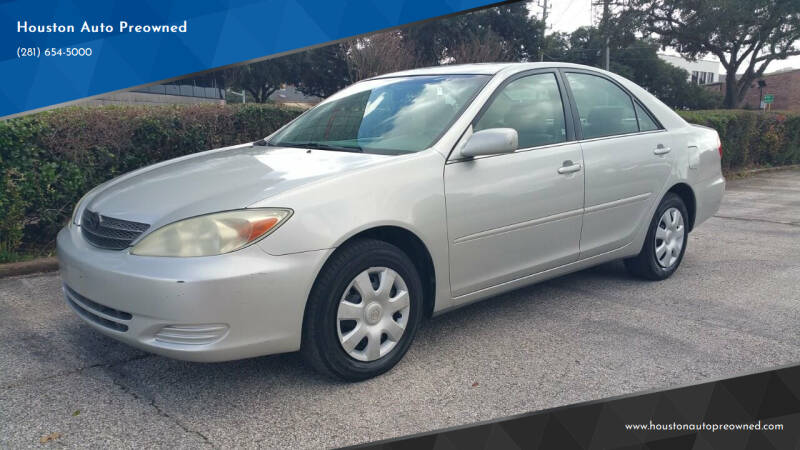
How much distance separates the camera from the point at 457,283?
3635 mm

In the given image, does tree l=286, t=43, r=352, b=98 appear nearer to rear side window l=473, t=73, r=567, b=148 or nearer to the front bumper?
rear side window l=473, t=73, r=567, b=148

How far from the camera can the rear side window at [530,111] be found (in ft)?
13.0

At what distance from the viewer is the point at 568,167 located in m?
4.16

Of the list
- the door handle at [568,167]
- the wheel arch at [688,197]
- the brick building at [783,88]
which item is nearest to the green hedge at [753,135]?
the wheel arch at [688,197]

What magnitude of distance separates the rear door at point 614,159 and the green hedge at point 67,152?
150 inches

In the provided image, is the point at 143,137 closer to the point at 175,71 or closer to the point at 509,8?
the point at 175,71

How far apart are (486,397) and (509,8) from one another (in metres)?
30.3

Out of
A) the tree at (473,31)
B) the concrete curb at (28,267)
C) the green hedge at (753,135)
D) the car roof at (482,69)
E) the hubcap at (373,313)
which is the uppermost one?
the tree at (473,31)

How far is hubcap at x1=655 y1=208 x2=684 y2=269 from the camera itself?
502 cm

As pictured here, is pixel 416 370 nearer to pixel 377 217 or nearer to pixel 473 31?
pixel 377 217

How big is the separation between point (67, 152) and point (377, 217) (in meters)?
3.69

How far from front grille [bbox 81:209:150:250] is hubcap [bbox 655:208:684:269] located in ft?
12.3

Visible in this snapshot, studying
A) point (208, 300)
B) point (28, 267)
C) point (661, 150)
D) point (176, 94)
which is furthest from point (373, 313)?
point (176, 94)

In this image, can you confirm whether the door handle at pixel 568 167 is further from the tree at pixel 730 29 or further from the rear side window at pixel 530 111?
the tree at pixel 730 29
